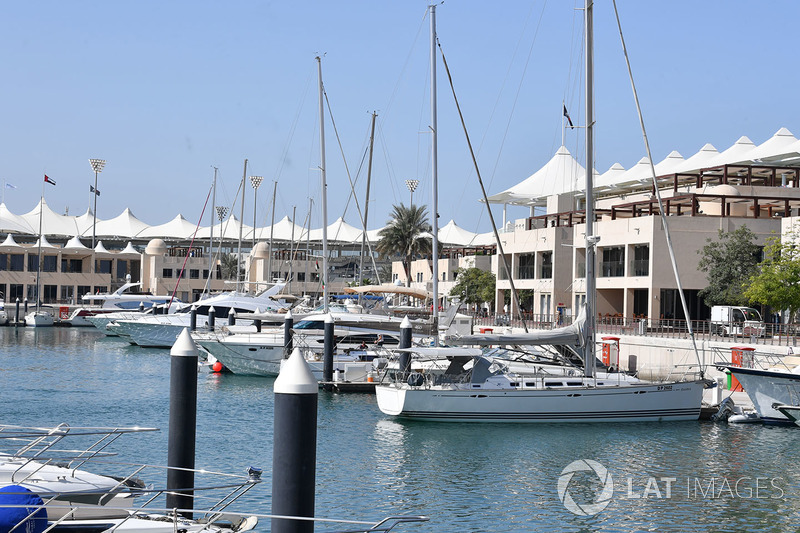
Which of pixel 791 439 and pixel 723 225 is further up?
pixel 723 225

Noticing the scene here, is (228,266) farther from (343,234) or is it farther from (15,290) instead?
(15,290)

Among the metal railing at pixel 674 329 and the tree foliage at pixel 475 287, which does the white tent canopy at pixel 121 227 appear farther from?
the metal railing at pixel 674 329

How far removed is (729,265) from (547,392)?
22.6 m

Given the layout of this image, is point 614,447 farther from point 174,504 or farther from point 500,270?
point 500,270

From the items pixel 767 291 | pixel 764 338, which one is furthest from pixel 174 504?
pixel 767 291

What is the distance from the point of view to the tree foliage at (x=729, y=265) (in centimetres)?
4608

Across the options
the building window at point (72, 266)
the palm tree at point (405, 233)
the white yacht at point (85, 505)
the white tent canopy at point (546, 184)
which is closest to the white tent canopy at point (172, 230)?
the building window at point (72, 266)

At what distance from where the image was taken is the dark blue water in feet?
59.7

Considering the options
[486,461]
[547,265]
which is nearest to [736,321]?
[547,265]

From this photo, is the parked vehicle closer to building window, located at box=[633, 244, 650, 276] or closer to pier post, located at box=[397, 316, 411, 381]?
building window, located at box=[633, 244, 650, 276]

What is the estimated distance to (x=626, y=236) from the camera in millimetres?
51969

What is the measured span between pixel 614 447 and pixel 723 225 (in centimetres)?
2779

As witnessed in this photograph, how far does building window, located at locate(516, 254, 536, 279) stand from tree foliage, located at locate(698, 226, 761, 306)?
1591 centimetres

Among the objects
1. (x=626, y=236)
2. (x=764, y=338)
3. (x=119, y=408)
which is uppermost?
(x=626, y=236)
